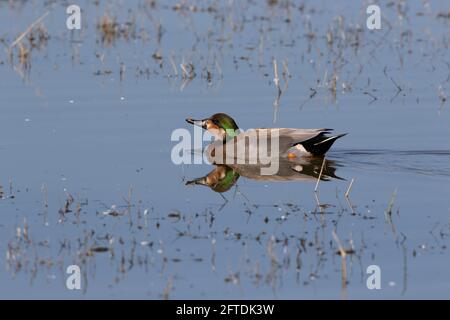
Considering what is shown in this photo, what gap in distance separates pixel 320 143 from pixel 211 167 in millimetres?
1168

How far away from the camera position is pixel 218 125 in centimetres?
1263

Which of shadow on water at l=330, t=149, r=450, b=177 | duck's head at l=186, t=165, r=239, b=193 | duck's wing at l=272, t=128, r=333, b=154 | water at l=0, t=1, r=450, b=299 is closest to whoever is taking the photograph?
water at l=0, t=1, r=450, b=299

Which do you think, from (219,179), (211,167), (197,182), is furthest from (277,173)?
(197,182)

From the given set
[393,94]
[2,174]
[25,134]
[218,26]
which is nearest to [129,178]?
[2,174]

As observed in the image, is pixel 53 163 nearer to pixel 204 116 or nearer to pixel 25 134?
pixel 25 134

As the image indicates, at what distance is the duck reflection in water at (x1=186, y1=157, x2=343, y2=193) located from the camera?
35.8 feet

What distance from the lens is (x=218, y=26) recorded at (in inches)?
727

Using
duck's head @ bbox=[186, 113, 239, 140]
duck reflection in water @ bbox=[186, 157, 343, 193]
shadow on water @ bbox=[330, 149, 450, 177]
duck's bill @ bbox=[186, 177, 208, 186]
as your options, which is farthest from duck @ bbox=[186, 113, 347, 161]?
duck's bill @ bbox=[186, 177, 208, 186]

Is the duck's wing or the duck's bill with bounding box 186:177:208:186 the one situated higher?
the duck's wing

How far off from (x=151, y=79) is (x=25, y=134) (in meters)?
3.05

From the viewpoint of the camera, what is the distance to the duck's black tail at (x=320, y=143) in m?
11.9

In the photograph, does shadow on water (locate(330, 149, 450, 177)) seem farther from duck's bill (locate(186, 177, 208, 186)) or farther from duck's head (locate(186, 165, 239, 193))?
duck's bill (locate(186, 177, 208, 186))

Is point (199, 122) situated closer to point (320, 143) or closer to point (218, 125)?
point (218, 125)
